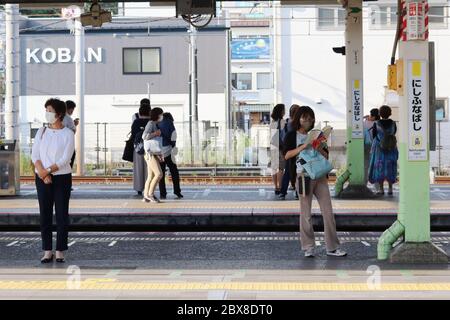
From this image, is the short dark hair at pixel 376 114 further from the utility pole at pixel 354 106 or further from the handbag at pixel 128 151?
the handbag at pixel 128 151

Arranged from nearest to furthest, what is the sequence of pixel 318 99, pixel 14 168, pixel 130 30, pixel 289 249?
pixel 289 249 → pixel 14 168 → pixel 318 99 → pixel 130 30

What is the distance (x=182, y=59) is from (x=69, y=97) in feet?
19.0

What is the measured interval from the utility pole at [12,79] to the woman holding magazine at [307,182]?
1608 cm

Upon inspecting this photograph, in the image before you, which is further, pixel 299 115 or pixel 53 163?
pixel 299 115

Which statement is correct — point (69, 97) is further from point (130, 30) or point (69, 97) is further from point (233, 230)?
point (233, 230)

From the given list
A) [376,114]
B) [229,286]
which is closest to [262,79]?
[376,114]

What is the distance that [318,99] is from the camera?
34.1 meters

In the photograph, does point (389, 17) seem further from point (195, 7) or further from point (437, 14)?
point (195, 7)

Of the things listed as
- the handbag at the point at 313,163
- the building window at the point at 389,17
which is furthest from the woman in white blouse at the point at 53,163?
the building window at the point at 389,17

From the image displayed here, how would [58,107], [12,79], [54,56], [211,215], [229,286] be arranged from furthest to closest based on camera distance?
[54,56] < [12,79] < [211,215] < [58,107] < [229,286]

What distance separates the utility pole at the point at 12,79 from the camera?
25433 mm

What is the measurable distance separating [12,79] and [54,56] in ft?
55.5

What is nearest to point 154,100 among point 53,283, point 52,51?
point 52,51

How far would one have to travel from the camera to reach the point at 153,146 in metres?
15.3
